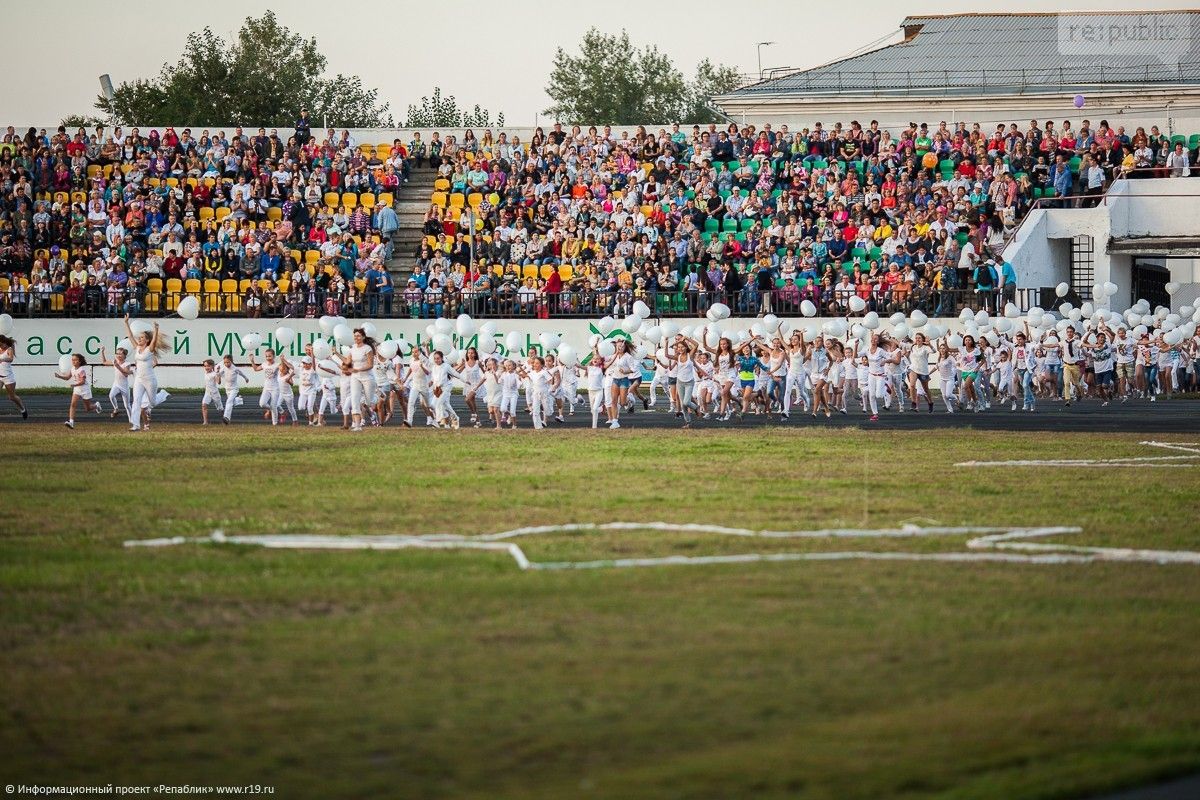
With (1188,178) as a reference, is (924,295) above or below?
below

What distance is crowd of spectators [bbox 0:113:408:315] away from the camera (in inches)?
1501

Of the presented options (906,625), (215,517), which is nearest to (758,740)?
(906,625)

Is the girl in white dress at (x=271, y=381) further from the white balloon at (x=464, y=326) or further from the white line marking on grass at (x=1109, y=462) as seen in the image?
the white line marking on grass at (x=1109, y=462)

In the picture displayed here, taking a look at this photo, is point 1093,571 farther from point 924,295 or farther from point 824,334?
point 924,295

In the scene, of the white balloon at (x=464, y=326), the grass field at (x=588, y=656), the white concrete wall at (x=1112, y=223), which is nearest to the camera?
the grass field at (x=588, y=656)

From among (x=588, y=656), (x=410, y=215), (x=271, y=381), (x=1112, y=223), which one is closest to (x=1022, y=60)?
(x=1112, y=223)

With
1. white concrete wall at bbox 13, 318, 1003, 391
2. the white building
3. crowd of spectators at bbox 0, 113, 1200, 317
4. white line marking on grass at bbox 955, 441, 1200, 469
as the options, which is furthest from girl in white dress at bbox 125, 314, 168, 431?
the white building

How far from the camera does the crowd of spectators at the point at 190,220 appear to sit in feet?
125

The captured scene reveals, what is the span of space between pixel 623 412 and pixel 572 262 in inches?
330

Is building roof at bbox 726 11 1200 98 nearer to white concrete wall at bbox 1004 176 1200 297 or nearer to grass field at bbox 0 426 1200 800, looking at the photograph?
white concrete wall at bbox 1004 176 1200 297

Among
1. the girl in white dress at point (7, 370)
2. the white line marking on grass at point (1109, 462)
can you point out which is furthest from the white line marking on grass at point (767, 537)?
the girl in white dress at point (7, 370)

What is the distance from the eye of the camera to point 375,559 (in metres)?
11.6

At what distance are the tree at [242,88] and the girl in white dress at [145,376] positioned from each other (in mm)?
55810

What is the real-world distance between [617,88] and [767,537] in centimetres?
8367
